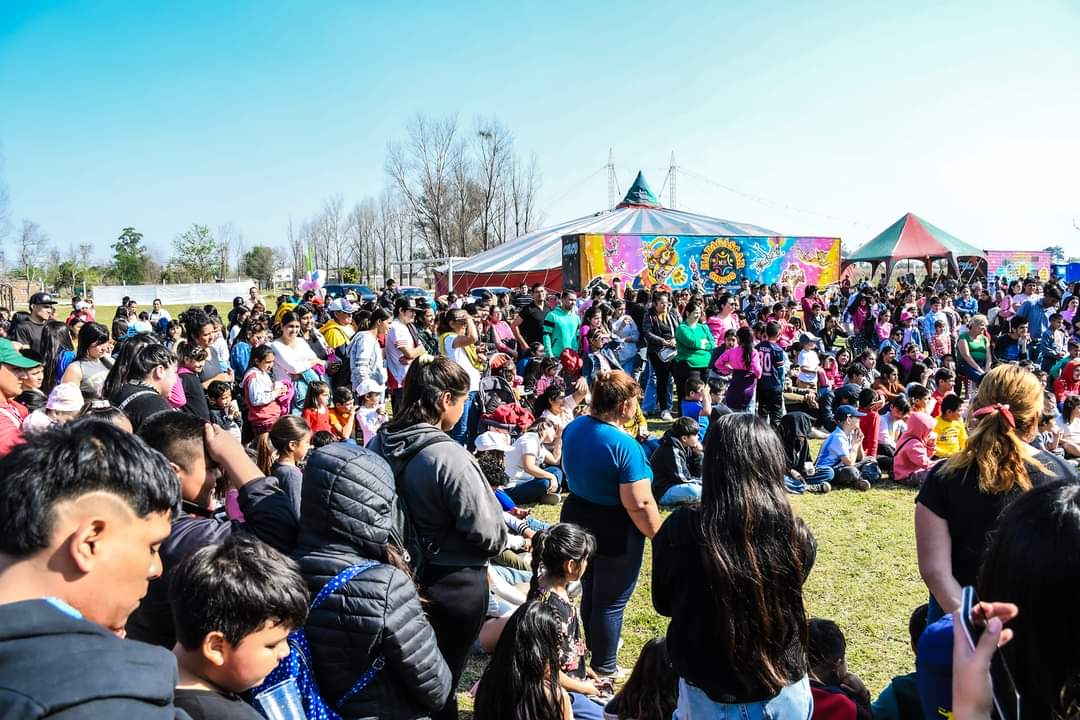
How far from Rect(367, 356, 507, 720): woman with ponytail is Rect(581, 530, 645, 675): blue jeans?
31.5 inches

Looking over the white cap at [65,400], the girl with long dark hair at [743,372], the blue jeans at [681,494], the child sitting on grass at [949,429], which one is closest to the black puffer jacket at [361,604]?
the white cap at [65,400]

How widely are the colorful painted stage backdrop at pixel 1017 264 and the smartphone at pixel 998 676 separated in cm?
2887

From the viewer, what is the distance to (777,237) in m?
24.0

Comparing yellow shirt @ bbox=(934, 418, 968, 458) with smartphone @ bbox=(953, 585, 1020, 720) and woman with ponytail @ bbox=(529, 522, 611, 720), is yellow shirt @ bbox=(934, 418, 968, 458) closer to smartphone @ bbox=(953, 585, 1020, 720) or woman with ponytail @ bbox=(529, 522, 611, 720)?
woman with ponytail @ bbox=(529, 522, 611, 720)

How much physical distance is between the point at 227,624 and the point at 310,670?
0.48 meters

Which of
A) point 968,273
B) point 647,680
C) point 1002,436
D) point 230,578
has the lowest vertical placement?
point 647,680

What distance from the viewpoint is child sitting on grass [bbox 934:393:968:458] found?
749 cm

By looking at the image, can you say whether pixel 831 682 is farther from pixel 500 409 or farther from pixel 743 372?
pixel 743 372

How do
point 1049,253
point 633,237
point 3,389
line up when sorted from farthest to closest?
point 1049,253
point 633,237
point 3,389

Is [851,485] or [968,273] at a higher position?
[968,273]

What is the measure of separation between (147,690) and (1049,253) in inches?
1355

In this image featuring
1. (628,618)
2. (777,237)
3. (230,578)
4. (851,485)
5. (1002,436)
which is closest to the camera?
(230,578)

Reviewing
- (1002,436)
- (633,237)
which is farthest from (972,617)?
(633,237)

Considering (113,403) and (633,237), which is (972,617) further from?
(633,237)
